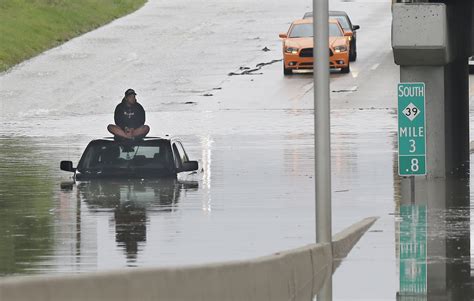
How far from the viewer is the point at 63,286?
421 inches

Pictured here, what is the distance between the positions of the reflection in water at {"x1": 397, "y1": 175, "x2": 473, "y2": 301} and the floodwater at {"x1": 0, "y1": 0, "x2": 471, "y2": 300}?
0.11 metres

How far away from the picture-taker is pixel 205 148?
37188 mm

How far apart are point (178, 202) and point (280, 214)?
7.76 feet

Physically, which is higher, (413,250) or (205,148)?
(205,148)

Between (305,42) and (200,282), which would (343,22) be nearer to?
(305,42)

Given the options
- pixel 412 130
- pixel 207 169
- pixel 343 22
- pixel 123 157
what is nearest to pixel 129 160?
pixel 123 157

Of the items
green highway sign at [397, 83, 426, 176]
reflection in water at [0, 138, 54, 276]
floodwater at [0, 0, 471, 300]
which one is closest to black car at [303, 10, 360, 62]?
floodwater at [0, 0, 471, 300]

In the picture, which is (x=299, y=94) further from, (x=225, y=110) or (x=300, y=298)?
(x=300, y=298)

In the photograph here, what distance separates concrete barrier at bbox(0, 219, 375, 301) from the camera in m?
10.5

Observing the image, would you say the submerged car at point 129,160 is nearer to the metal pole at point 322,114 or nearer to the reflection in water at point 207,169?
the reflection in water at point 207,169

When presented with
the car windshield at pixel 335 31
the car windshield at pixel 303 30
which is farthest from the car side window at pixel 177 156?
the car windshield at pixel 335 31

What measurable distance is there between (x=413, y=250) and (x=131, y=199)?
750cm

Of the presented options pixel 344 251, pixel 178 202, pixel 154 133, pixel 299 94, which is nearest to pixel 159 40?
pixel 299 94

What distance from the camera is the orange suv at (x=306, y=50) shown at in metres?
52.6
